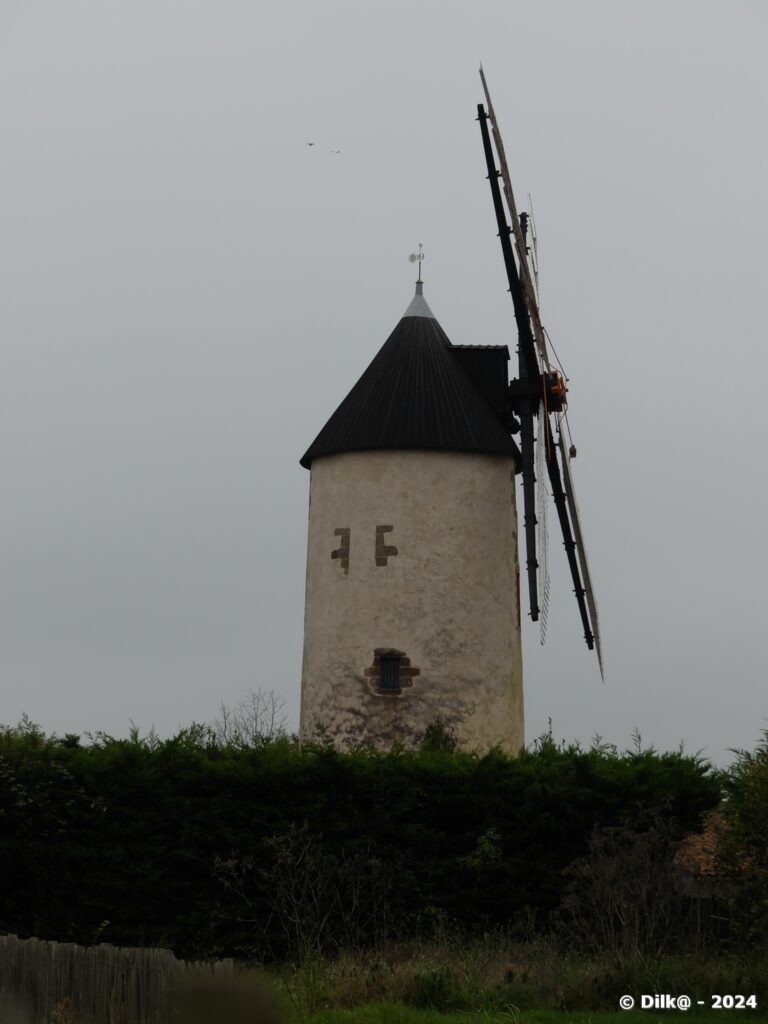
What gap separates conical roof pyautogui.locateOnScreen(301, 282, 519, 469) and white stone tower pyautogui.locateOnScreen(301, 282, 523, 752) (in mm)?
22

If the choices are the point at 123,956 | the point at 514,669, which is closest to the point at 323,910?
the point at 123,956

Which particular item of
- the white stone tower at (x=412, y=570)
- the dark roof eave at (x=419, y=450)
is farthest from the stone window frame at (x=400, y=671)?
the dark roof eave at (x=419, y=450)

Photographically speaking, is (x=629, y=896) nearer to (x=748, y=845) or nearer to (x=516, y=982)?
(x=748, y=845)

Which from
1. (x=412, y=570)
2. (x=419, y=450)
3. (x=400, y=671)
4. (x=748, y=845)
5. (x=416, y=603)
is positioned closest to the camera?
(x=748, y=845)

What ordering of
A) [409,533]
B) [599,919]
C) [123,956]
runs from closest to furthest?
[123,956] < [599,919] < [409,533]

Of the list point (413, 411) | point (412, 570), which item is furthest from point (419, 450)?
point (412, 570)

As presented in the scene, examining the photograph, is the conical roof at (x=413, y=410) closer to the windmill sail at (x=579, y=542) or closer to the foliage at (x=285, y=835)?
the windmill sail at (x=579, y=542)

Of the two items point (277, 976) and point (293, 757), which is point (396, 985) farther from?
point (293, 757)

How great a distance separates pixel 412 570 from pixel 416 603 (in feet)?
1.57

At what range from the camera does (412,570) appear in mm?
21344

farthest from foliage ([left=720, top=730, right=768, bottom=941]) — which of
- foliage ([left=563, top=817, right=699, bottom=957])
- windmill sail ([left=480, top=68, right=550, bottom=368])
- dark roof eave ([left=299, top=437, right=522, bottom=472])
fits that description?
windmill sail ([left=480, top=68, right=550, bottom=368])

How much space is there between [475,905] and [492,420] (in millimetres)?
8578

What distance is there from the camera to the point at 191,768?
16.0m

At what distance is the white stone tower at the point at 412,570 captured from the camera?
69.2ft
